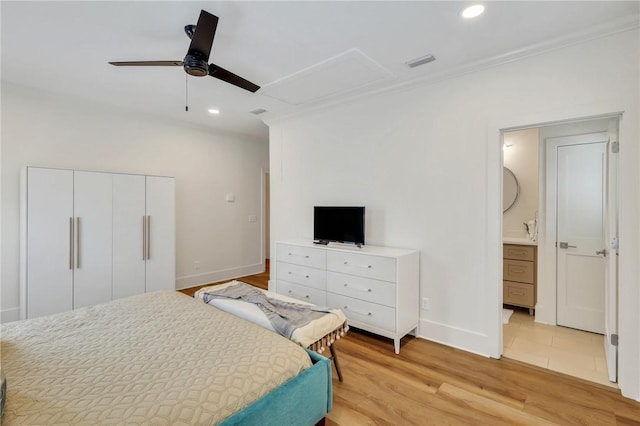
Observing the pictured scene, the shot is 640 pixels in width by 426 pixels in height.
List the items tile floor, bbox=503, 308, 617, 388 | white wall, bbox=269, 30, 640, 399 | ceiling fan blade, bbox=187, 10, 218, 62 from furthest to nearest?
tile floor, bbox=503, 308, 617, 388 → white wall, bbox=269, 30, 640, 399 → ceiling fan blade, bbox=187, 10, 218, 62

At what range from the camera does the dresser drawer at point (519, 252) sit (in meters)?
3.52

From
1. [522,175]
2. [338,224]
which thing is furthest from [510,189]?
[338,224]

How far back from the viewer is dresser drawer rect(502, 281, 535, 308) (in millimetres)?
3516

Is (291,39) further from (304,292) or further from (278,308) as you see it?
(304,292)

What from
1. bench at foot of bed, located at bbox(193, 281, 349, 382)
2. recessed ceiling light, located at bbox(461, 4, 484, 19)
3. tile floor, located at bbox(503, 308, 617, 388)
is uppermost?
recessed ceiling light, located at bbox(461, 4, 484, 19)

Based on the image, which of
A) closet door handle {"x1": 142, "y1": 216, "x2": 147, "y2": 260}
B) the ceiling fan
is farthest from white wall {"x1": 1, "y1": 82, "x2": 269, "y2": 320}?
the ceiling fan

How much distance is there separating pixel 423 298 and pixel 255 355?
6.68ft

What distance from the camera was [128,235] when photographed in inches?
149

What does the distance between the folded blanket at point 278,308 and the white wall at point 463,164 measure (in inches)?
54.1

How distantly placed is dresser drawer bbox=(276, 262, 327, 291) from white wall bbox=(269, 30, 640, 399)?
73 cm

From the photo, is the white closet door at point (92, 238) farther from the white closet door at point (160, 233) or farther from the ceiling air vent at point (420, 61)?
the ceiling air vent at point (420, 61)

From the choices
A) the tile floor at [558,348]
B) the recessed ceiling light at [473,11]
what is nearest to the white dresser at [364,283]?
the tile floor at [558,348]

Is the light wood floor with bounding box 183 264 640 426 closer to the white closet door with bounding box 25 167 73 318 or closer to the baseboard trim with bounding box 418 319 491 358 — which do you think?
the baseboard trim with bounding box 418 319 491 358

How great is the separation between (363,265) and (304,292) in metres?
0.91
